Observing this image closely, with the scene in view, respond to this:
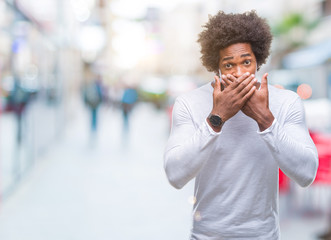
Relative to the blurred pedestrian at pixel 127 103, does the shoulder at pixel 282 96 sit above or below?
below

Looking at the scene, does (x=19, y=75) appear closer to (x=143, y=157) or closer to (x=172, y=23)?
(x=143, y=157)

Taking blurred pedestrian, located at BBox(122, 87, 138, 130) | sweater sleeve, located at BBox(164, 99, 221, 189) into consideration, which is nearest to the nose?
sweater sleeve, located at BBox(164, 99, 221, 189)

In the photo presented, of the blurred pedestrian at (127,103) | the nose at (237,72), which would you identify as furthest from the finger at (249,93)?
the blurred pedestrian at (127,103)

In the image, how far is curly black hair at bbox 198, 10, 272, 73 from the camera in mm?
1873

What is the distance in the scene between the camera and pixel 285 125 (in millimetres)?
1844

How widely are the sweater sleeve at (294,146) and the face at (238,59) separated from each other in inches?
8.9

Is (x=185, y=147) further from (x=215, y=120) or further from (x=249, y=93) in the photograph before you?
(x=249, y=93)

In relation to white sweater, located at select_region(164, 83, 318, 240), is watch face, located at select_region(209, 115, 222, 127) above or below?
above

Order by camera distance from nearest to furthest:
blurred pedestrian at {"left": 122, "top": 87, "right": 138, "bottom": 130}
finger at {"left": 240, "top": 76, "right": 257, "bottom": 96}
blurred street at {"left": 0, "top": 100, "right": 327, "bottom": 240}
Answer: finger at {"left": 240, "top": 76, "right": 257, "bottom": 96}, blurred street at {"left": 0, "top": 100, "right": 327, "bottom": 240}, blurred pedestrian at {"left": 122, "top": 87, "right": 138, "bottom": 130}

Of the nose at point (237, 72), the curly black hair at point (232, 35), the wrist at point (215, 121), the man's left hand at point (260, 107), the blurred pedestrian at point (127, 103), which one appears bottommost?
the wrist at point (215, 121)

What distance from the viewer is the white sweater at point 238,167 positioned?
1.80 metres

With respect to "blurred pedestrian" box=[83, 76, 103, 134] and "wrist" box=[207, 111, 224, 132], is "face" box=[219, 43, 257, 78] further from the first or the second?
"blurred pedestrian" box=[83, 76, 103, 134]

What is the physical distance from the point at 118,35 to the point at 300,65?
6280cm

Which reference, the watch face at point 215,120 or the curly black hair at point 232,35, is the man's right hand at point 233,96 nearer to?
the watch face at point 215,120
